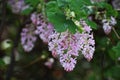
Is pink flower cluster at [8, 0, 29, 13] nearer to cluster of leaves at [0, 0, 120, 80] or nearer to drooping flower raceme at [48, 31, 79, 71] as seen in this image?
cluster of leaves at [0, 0, 120, 80]

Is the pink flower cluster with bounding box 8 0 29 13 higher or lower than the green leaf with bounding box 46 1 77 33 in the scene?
lower

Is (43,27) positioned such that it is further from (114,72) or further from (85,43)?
(114,72)

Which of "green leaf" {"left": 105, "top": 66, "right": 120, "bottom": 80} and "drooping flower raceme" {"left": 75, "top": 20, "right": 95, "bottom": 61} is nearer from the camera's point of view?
"drooping flower raceme" {"left": 75, "top": 20, "right": 95, "bottom": 61}

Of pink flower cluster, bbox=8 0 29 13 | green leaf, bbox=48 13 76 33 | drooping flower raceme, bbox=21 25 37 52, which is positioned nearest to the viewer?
green leaf, bbox=48 13 76 33

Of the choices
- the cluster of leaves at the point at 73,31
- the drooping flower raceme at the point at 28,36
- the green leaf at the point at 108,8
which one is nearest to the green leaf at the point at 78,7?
the cluster of leaves at the point at 73,31

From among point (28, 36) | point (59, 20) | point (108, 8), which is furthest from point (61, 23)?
A: point (28, 36)

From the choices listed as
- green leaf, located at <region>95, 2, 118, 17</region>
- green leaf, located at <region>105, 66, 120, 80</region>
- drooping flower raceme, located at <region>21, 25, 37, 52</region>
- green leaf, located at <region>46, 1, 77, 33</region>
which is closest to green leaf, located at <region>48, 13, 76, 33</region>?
green leaf, located at <region>46, 1, 77, 33</region>

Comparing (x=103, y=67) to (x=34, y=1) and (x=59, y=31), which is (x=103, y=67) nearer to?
(x=34, y=1)

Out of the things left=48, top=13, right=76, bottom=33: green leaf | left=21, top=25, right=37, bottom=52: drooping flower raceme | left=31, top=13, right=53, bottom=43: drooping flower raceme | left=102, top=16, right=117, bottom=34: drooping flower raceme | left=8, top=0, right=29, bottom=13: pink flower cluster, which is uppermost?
left=48, top=13, right=76, bottom=33: green leaf

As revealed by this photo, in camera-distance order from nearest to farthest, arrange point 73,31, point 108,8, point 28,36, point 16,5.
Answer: point 73,31 → point 108,8 → point 28,36 → point 16,5

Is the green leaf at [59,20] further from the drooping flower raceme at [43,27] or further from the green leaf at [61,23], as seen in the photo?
the drooping flower raceme at [43,27]
